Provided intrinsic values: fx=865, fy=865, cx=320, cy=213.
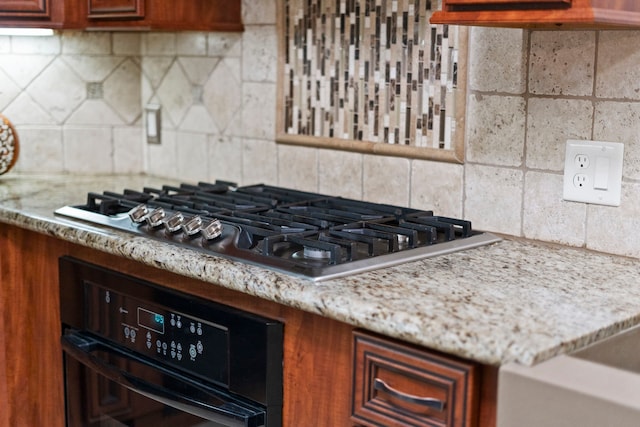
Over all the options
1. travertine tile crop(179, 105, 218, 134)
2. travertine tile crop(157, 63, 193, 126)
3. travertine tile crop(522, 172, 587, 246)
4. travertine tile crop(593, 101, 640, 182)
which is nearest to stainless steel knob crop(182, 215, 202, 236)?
travertine tile crop(522, 172, 587, 246)

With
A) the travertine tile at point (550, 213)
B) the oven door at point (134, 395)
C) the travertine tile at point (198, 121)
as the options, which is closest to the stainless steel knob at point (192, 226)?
the oven door at point (134, 395)

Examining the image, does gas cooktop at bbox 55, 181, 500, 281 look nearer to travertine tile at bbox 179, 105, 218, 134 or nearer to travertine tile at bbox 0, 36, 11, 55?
travertine tile at bbox 179, 105, 218, 134

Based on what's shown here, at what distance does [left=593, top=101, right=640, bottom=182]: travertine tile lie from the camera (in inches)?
64.9

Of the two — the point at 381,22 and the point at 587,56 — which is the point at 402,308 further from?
the point at 381,22

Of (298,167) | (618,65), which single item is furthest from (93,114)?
(618,65)

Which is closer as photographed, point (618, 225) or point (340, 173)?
point (618, 225)

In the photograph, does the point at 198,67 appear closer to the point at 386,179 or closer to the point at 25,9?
the point at 25,9

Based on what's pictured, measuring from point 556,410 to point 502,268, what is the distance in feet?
1.57

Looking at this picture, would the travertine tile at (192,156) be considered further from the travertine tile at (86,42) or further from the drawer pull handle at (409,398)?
the drawer pull handle at (409,398)

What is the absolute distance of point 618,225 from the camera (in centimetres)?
169

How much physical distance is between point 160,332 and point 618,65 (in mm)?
1021

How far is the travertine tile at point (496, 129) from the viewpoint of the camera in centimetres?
183

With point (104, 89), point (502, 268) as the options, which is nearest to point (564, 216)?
point (502, 268)

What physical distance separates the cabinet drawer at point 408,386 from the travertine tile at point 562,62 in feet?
2.42
